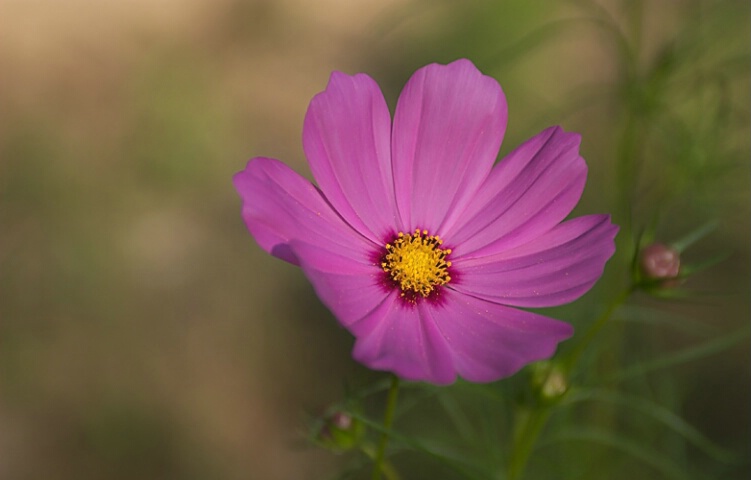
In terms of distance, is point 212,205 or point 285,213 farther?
point 212,205

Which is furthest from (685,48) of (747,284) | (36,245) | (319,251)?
(36,245)

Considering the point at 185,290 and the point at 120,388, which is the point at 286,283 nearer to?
the point at 185,290

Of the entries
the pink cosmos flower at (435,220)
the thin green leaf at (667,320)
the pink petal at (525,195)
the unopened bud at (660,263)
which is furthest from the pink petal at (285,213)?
the thin green leaf at (667,320)

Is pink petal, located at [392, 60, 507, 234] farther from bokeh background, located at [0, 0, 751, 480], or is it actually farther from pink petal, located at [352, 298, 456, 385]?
bokeh background, located at [0, 0, 751, 480]

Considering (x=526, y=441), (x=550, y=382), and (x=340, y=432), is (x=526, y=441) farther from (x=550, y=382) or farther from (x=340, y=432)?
(x=340, y=432)

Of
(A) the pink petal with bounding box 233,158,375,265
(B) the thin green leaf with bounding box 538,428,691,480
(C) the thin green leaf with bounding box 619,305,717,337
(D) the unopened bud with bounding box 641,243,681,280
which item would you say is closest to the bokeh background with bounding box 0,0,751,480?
(C) the thin green leaf with bounding box 619,305,717,337

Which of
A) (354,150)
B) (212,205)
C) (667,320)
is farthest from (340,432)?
(212,205)
